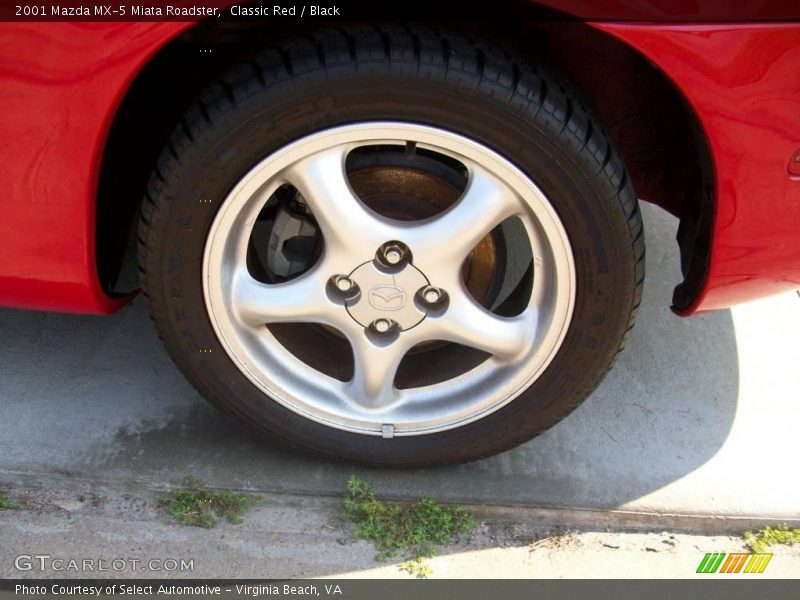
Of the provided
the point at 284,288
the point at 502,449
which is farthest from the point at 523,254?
the point at 284,288

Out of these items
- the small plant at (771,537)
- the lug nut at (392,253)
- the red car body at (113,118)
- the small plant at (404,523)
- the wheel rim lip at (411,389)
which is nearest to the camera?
the red car body at (113,118)

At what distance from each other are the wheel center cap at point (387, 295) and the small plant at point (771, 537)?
0.99m

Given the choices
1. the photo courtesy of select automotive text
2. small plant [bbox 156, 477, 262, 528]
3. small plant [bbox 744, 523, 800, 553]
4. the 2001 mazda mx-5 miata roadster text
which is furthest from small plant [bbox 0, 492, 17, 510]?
small plant [bbox 744, 523, 800, 553]

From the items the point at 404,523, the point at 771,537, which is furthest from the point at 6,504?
the point at 771,537

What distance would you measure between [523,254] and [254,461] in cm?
116

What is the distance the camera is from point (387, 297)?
188 centimetres

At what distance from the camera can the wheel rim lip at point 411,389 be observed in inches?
66.9

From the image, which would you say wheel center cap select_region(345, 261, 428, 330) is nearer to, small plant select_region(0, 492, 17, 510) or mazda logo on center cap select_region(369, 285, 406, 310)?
mazda logo on center cap select_region(369, 285, 406, 310)

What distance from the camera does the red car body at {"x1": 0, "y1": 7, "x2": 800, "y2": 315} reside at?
1538mm

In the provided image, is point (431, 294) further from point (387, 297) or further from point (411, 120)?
point (411, 120)

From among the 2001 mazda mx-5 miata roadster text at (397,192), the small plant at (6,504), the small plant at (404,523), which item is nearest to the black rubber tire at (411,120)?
the 2001 mazda mx-5 miata roadster text at (397,192)

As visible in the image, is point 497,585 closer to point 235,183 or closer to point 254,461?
point 254,461

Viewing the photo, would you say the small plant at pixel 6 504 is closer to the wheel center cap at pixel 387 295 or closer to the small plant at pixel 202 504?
the small plant at pixel 202 504

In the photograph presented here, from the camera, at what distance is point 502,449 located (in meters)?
2.05
